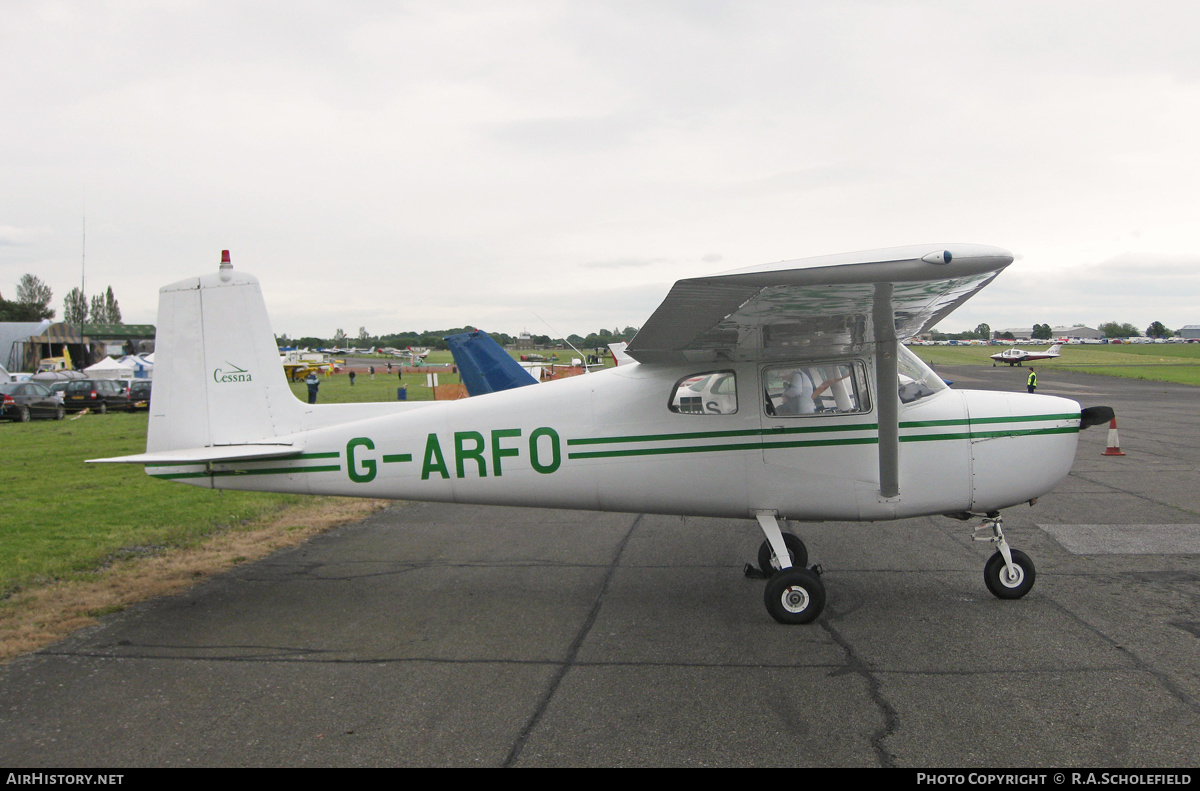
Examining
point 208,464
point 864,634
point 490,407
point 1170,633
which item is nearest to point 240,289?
point 208,464

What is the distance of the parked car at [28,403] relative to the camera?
25.4 meters

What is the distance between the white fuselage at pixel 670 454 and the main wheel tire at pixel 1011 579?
465mm

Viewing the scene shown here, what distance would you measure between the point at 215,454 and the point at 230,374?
31.6 inches

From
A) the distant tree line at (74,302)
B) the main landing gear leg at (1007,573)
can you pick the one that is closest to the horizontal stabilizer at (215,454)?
the main landing gear leg at (1007,573)

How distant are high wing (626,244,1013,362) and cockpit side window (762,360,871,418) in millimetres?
141

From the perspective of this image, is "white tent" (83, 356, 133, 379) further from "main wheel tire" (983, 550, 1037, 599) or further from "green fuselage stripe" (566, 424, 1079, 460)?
"main wheel tire" (983, 550, 1037, 599)

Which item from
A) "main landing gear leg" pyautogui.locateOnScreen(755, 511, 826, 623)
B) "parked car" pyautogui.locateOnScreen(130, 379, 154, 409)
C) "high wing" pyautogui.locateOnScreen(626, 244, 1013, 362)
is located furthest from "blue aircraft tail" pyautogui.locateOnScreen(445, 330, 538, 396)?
"parked car" pyautogui.locateOnScreen(130, 379, 154, 409)

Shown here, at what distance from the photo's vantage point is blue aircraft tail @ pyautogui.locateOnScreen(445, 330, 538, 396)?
15.1 meters

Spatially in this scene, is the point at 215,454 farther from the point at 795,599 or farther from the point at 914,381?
the point at 914,381

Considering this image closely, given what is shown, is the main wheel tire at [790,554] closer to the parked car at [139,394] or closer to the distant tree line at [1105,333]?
the parked car at [139,394]

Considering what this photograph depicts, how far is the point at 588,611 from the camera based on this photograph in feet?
19.8

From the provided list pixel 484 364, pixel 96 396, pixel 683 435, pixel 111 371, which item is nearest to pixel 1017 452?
pixel 683 435

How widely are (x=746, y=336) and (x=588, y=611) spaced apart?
2.51 metres
